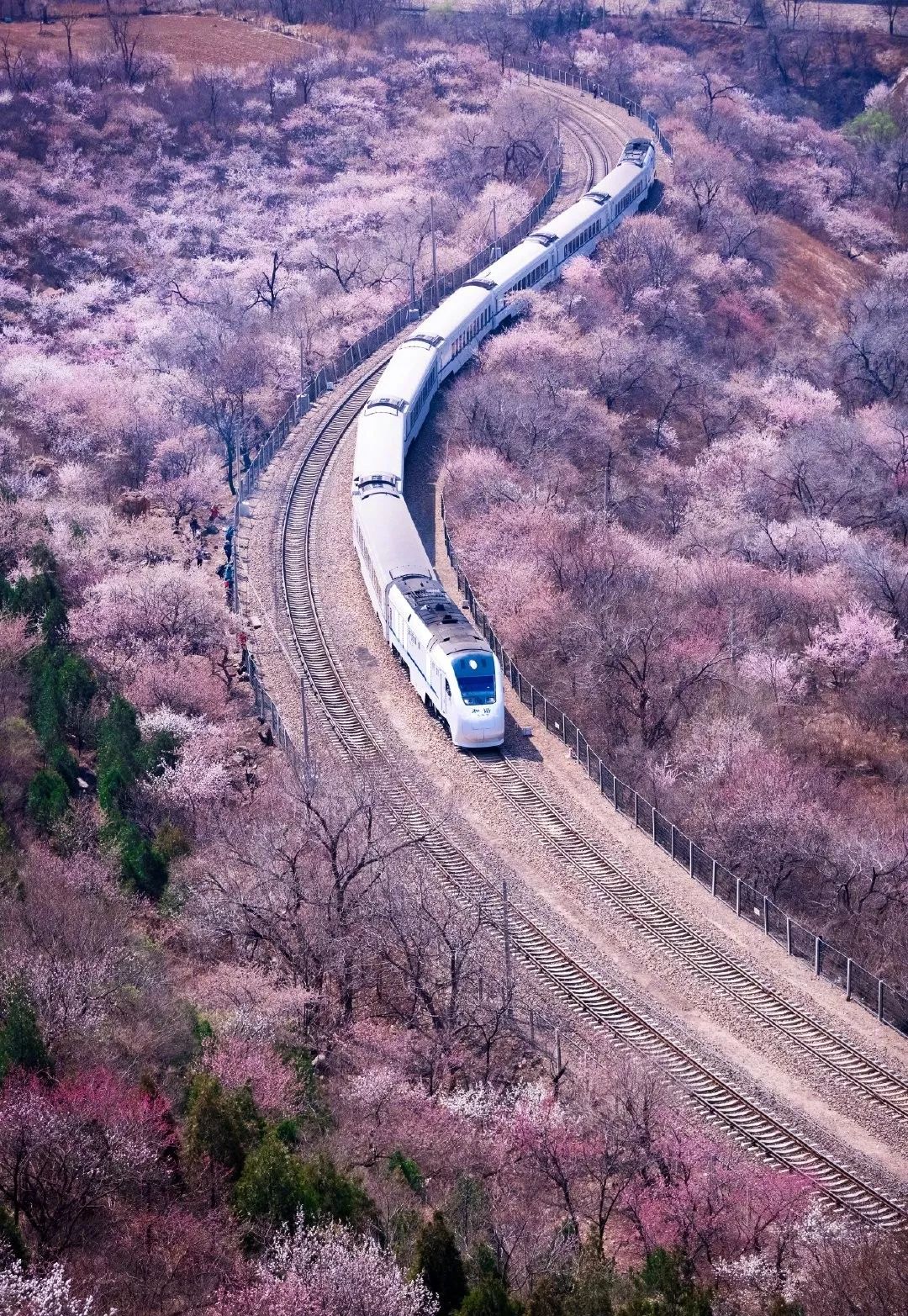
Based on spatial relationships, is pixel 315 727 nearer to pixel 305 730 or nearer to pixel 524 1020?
pixel 305 730

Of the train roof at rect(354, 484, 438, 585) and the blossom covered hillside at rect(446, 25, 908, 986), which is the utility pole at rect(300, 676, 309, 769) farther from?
the blossom covered hillside at rect(446, 25, 908, 986)

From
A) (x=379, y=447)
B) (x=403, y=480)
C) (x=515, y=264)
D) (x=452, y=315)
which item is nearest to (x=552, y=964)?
(x=379, y=447)

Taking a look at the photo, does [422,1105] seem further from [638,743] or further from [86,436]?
[86,436]

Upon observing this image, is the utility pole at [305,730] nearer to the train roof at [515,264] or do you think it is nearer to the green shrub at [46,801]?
the green shrub at [46,801]

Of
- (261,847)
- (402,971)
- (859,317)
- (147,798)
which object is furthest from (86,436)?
(859,317)

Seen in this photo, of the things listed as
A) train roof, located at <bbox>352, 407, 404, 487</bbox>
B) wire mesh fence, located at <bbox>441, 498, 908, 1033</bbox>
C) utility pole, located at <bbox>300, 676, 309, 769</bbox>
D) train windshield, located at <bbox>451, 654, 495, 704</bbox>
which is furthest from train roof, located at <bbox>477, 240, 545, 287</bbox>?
train windshield, located at <bbox>451, 654, 495, 704</bbox>

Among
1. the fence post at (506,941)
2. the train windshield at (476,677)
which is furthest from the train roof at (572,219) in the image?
the fence post at (506,941)

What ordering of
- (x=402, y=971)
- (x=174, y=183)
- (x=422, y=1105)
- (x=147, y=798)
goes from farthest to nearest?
(x=174, y=183) → (x=147, y=798) → (x=402, y=971) → (x=422, y=1105)
